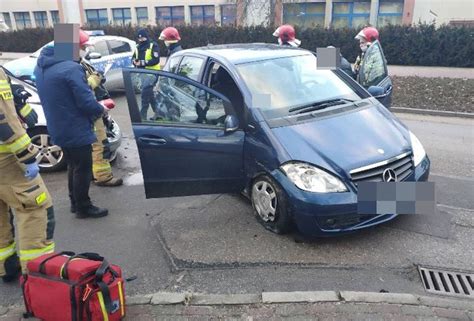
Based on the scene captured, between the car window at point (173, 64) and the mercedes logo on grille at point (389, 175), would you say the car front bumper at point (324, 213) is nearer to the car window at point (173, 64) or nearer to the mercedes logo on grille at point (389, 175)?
the mercedes logo on grille at point (389, 175)

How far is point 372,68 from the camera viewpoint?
19.5 ft

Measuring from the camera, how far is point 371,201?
11.7ft

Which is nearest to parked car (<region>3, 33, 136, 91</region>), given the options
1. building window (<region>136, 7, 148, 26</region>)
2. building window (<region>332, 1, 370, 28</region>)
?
building window (<region>332, 1, 370, 28</region>)

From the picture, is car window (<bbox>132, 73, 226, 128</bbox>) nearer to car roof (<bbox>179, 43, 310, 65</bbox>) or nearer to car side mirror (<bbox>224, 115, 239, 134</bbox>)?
car side mirror (<bbox>224, 115, 239, 134</bbox>)

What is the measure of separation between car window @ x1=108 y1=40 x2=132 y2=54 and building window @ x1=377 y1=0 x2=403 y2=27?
2196cm

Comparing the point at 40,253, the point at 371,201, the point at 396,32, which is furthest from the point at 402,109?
the point at 396,32

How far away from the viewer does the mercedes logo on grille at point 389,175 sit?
3.64m

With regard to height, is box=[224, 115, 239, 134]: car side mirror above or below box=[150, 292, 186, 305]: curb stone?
above

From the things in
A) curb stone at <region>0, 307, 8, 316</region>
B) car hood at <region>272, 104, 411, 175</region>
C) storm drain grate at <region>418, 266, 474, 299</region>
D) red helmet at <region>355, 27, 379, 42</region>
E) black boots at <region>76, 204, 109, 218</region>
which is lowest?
black boots at <region>76, 204, 109, 218</region>

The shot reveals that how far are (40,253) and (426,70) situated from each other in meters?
16.6

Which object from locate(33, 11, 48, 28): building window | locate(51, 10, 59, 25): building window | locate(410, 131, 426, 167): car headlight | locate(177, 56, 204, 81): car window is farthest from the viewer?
locate(33, 11, 48, 28): building window

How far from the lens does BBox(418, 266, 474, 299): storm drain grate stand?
10.3 ft

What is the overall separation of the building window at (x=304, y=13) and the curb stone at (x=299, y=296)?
101 feet

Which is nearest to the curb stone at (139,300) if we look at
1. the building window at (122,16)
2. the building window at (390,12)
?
the building window at (390,12)
